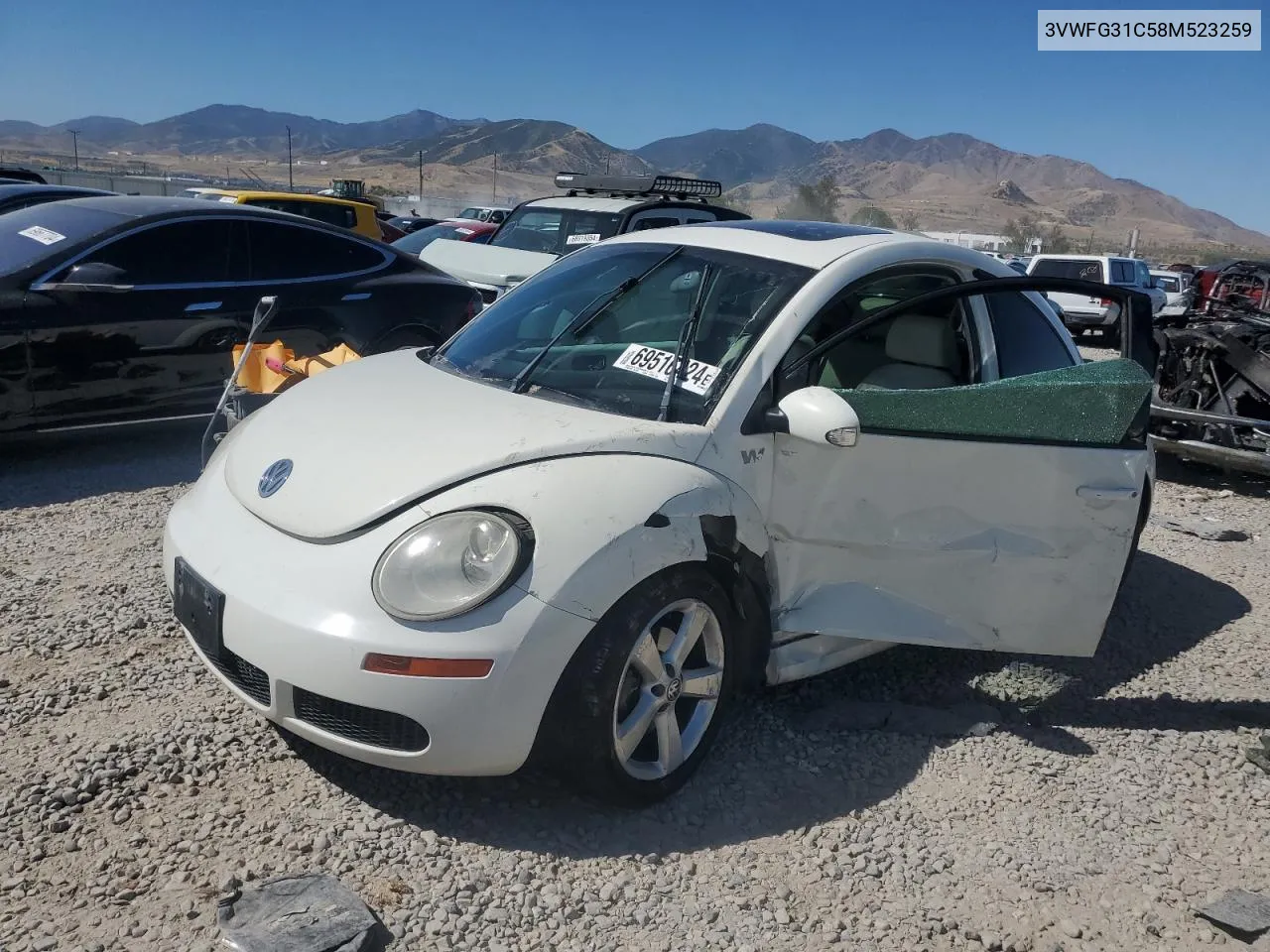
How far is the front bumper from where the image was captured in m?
2.63

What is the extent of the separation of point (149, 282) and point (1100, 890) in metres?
5.88

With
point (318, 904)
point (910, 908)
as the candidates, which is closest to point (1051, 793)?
point (910, 908)

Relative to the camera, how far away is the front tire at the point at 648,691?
9.16ft

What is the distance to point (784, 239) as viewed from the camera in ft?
12.8

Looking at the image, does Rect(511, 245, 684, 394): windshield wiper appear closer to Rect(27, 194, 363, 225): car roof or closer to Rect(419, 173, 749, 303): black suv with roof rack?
Rect(27, 194, 363, 225): car roof

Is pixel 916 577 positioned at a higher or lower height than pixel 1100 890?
higher

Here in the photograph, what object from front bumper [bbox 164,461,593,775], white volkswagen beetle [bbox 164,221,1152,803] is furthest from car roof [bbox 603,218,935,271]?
front bumper [bbox 164,461,593,775]

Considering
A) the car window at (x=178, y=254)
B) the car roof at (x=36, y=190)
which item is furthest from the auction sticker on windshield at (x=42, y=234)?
the car roof at (x=36, y=190)

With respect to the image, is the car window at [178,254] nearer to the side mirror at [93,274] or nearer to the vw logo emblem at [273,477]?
the side mirror at [93,274]

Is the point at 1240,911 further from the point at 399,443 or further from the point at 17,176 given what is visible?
the point at 17,176

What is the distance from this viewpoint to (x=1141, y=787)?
3514 mm

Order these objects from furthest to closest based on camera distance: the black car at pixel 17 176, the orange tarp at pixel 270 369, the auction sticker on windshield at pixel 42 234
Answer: the black car at pixel 17 176, the auction sticker on windshield at pixel 42 234, the orange tarp at pixel 270 369

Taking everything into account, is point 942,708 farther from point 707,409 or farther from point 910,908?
point 707,409

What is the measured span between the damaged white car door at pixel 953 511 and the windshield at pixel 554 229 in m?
6.70
